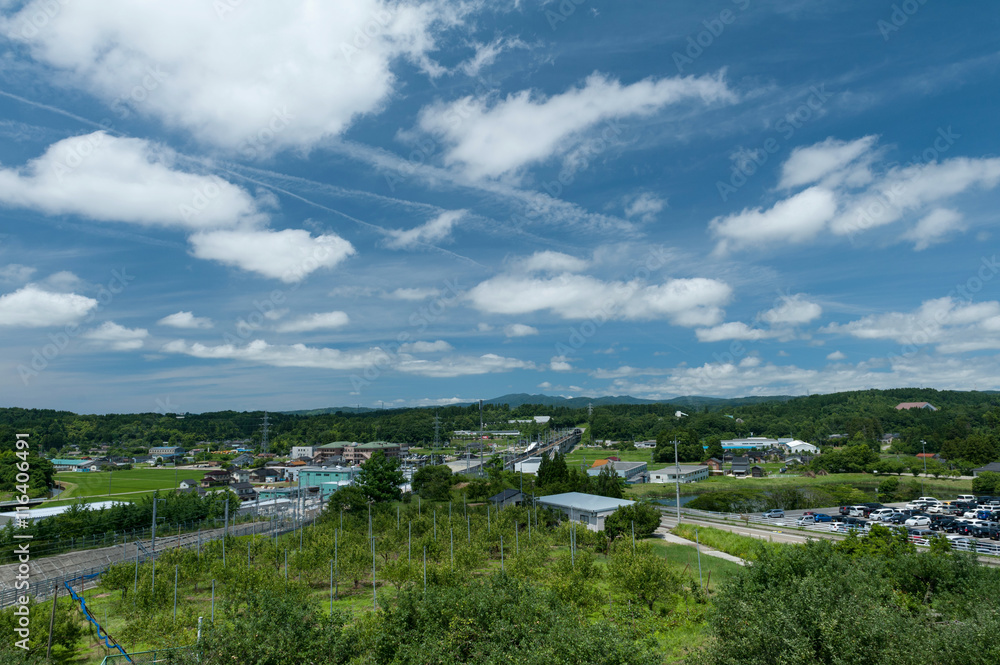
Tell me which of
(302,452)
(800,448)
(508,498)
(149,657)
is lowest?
(302,452)

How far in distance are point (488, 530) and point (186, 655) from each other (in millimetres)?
27322

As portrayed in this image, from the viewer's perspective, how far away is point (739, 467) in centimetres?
10312

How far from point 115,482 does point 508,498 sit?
184 feet

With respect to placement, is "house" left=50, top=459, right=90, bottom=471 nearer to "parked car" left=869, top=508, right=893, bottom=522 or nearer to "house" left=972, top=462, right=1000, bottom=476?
"parked car" left=869, top=508, right=893, bottom=522

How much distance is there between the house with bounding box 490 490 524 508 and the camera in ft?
180

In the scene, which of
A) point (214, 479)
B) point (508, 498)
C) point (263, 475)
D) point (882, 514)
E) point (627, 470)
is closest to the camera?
point (882, 514)

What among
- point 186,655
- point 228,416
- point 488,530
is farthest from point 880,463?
point 228,416

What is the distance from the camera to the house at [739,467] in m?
99.5

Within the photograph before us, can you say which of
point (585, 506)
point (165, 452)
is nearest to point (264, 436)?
point (165, 452)

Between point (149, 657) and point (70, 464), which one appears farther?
point (70, 464)

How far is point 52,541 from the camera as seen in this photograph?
3884 centimetres

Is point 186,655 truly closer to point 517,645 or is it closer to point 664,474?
point 517,645

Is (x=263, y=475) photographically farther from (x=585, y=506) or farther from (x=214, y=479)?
(x=585, y=506)

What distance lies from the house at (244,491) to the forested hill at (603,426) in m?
24.9
